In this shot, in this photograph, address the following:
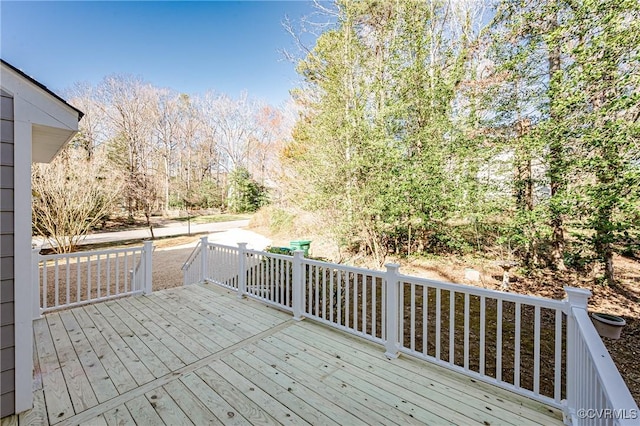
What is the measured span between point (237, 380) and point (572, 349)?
258 cm

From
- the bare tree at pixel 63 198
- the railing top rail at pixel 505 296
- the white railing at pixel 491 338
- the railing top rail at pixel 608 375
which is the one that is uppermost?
the bare tree at pixel 63 198

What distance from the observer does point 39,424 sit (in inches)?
74.7

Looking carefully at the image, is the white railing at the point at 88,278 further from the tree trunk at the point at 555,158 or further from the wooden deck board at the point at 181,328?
the tree trunk at the point at 555,158

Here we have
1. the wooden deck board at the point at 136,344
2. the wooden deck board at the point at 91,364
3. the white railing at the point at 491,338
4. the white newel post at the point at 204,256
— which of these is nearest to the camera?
the white railing at the point at 491,338

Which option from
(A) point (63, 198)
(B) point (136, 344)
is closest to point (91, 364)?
(B) point (136, 344)

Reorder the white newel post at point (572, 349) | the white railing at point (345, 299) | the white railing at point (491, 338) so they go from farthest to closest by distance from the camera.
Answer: the white railing at point (345, 299)
the white railing at point (491, 338)
the white newel post at point (572, 349)

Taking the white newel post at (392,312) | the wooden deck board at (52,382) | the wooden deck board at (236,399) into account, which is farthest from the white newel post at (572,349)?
the wooden deck board at (52,382)

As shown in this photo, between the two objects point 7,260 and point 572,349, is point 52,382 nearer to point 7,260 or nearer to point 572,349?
point 7,260

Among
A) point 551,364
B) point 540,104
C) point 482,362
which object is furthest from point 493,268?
A: point 482,362

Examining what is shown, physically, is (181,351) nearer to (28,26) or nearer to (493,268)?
(493,268)

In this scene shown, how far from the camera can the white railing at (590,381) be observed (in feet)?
3.02

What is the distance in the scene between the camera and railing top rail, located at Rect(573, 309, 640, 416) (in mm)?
907

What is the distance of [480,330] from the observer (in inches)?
109
